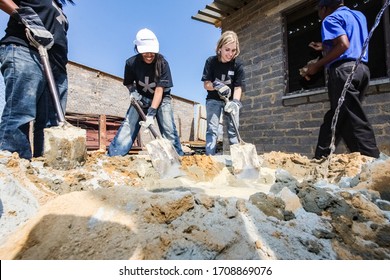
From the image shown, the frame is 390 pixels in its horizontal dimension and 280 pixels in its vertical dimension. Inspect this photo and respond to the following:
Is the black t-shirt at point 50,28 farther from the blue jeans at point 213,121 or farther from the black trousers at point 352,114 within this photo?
the black trousers at point 352,114

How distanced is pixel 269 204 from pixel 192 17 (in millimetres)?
4592

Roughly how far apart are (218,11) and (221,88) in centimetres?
249

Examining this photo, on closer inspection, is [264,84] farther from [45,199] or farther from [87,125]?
[87,125]

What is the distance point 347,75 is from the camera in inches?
85.3

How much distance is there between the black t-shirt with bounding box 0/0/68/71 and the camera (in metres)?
1.80

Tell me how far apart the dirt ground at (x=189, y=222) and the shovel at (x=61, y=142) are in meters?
0.18

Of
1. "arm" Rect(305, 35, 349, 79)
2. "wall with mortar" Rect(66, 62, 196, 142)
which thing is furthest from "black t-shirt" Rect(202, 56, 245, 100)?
"wall with mortar" Rect(66, 62, 196, 142)

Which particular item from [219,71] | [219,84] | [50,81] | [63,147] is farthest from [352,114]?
[50,81]

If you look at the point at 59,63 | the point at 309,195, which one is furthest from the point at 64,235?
the point at 59,63

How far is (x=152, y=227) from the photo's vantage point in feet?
2.96

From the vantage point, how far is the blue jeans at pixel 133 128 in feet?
9.07

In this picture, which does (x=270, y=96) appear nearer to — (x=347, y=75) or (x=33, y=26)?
(x=347, y=75)

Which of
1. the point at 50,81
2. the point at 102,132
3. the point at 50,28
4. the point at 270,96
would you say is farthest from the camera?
the point at 102,132

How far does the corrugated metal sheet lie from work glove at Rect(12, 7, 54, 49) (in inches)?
131
